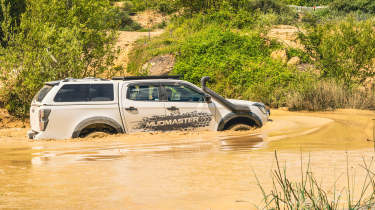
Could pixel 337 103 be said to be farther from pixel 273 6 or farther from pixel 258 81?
pixel 273 6

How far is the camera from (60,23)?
61.2 ft

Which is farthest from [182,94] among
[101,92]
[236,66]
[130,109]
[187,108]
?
[236,66]

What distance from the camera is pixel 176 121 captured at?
1144cm

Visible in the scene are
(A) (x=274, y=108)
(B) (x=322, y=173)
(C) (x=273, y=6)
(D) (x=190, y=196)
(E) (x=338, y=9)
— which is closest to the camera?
(D) (x=190, y=196)

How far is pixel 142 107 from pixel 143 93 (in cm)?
32

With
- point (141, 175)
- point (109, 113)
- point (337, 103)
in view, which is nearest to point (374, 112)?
point (337, 103)

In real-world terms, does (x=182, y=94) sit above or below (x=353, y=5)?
below

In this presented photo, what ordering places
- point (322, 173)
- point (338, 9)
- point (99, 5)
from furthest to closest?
point (338, 9), point (99, 5), point (322, 173)

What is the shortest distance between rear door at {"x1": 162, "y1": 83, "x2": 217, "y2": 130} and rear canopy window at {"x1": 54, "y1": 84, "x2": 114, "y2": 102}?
1153mm

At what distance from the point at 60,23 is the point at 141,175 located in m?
11.4

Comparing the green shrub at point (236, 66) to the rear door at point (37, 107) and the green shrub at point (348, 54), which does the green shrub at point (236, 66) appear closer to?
the green shrub at point (348, 54)

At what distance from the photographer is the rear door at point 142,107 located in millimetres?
11188

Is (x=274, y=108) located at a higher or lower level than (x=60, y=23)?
lower

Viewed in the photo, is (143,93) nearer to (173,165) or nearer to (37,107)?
(37,107)
